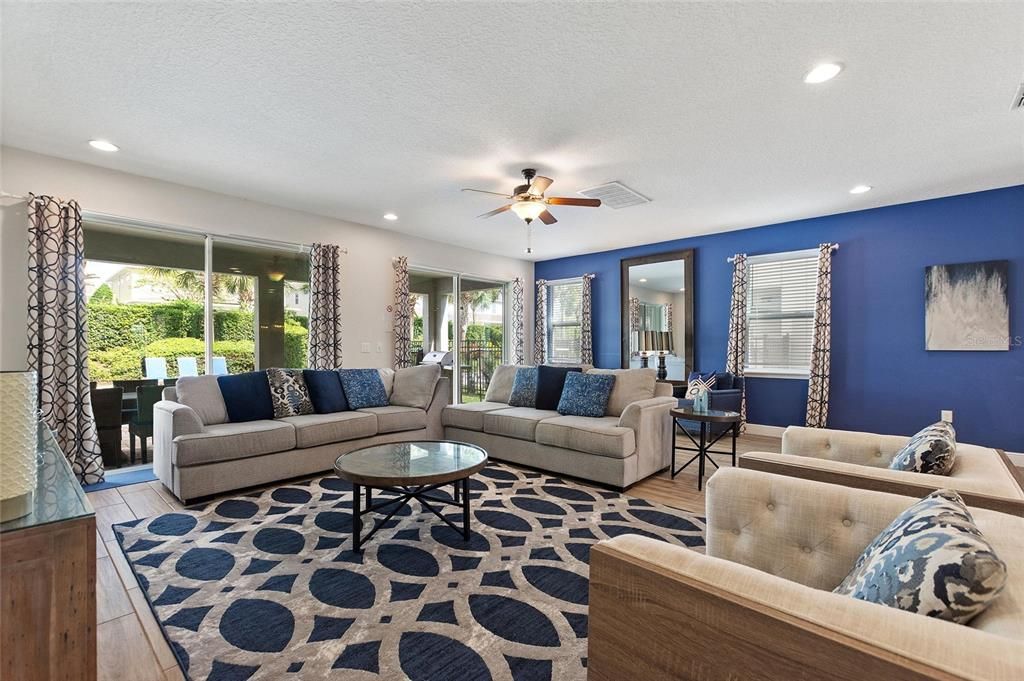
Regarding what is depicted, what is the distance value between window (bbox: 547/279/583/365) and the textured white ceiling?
11.2 feet

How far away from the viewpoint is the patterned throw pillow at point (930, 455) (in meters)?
1.71

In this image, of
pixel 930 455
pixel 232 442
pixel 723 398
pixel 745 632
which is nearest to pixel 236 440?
pixel 232 442

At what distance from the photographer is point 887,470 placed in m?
1.67

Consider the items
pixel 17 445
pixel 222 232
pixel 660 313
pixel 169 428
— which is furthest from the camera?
pixel 660 313

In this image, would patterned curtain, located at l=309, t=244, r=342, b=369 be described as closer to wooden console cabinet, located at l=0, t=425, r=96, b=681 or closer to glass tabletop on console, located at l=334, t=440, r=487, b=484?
glass tabletop on console, located at l=334, t=440, r=487, b=484

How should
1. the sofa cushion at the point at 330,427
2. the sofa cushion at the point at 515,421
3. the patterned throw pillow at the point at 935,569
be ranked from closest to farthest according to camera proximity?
the patterned throw pillow at the point at 935,569
the sofa cushion at the point at 330,427
the sofa cushion at the point at 515,421

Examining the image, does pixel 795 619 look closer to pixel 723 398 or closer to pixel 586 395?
pixel 586 395

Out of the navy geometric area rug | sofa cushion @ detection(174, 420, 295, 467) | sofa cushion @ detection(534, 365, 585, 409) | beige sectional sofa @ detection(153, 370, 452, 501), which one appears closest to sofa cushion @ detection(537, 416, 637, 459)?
the navy geometric area rug

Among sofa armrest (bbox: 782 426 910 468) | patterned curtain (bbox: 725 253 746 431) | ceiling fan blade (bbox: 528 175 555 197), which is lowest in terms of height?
sofa armrest (bbox: 782 426 910 468)

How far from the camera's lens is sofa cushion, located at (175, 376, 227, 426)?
11.8 feet

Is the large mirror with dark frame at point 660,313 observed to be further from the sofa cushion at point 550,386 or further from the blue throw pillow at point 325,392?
the blue throw pillow at point 325,392

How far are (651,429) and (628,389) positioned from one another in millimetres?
478

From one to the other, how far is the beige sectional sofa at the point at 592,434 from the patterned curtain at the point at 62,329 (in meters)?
3.08

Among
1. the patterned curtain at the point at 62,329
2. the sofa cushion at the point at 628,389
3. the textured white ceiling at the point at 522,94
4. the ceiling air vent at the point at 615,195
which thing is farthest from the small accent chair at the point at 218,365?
the ceiling air vent at the point at 615,195
